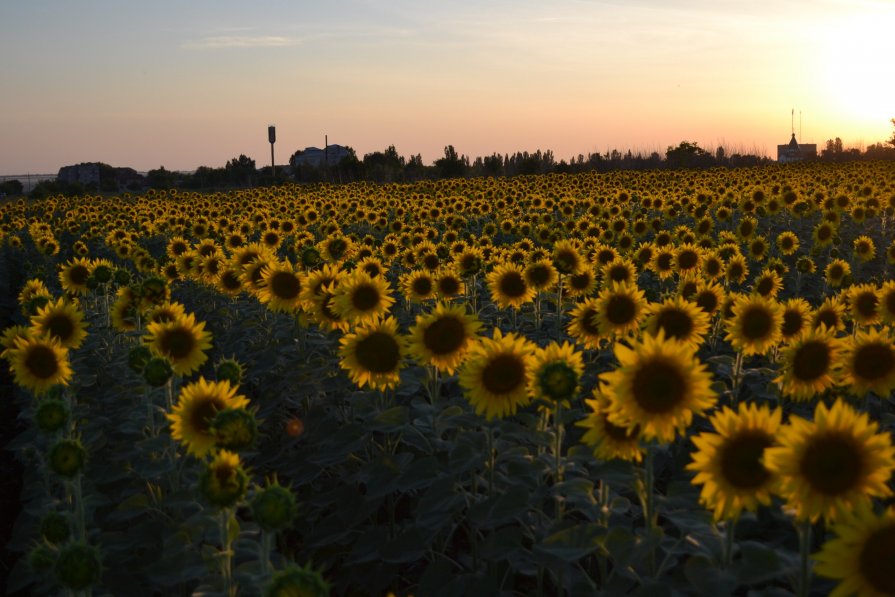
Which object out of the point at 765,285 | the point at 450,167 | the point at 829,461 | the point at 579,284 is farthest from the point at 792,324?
the point at 450,167

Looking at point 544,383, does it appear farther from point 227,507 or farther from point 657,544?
point 227,507

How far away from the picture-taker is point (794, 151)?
98.1 meters

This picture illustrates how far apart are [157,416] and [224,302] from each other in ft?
20.8

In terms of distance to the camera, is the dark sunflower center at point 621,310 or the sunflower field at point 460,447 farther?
the dark sunflower center at point 621,310

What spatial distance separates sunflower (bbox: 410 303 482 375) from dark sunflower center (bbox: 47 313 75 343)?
297 centimetres

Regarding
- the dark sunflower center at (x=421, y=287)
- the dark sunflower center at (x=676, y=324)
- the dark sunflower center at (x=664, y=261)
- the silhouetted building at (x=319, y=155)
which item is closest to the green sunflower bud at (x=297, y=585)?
the dark sunflower center at (x=676, y=324)

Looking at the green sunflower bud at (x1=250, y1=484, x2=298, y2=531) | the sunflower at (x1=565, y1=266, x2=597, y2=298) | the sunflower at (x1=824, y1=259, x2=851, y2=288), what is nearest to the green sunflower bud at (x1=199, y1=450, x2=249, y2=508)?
the green sunflower bud at (x1=250, y1=484, x2=298, y2=531)

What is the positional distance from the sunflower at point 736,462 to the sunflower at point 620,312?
283 centimetres

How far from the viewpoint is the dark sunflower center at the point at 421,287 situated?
8.27 m

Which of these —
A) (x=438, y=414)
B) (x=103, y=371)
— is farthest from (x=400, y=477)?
(x=103, y=371)

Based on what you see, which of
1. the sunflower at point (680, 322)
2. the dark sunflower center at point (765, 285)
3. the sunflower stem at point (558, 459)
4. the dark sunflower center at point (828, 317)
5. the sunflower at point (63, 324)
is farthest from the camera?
the dark sunflower center at point (765, 285)

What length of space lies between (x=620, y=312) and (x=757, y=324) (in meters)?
1.00

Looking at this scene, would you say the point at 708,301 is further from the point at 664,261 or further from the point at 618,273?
the point at 664,261

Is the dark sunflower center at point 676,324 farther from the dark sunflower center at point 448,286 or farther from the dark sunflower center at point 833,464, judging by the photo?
the dark sunflower center at point 448,286
